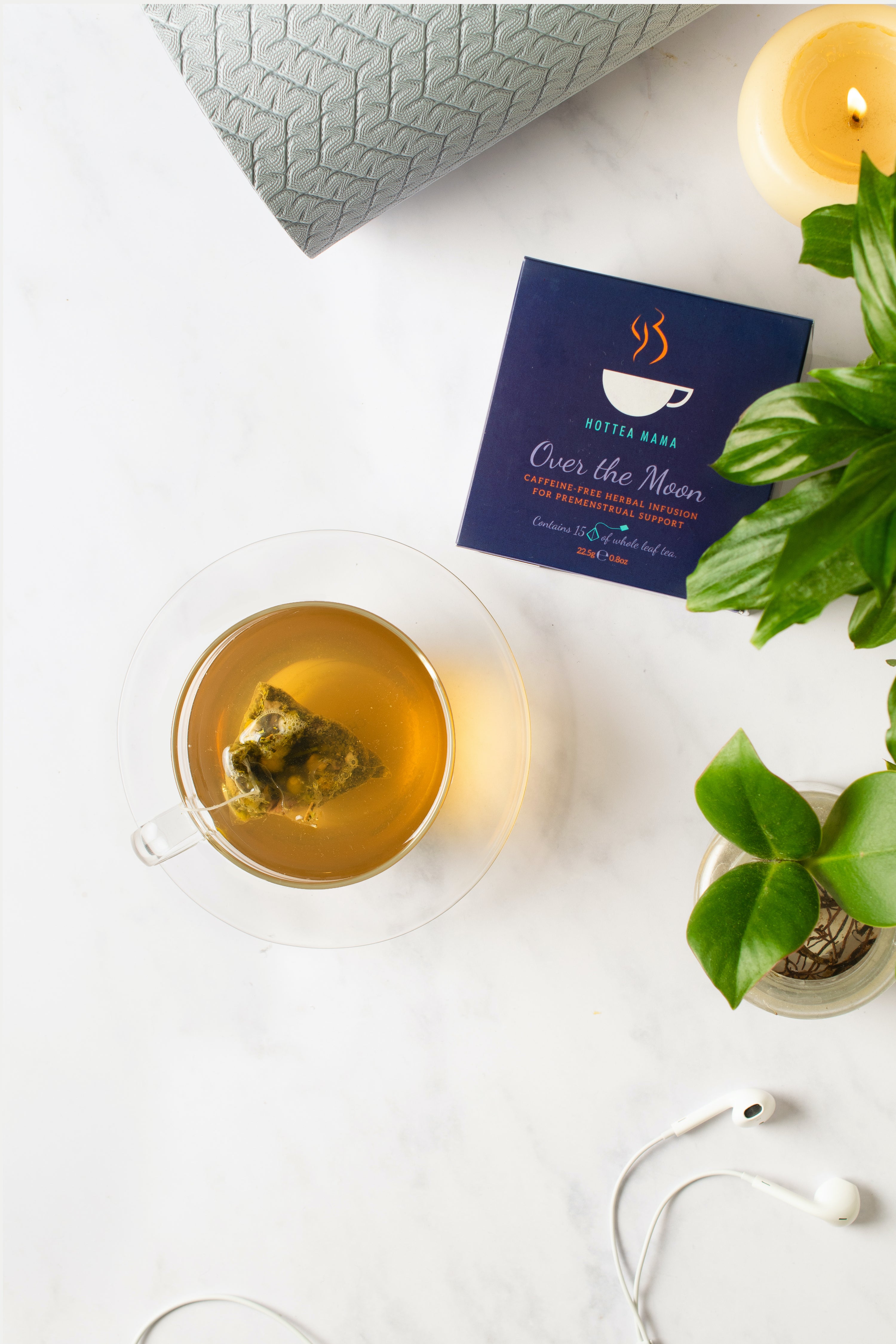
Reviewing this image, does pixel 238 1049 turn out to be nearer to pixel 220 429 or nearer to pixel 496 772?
pixel 496 772

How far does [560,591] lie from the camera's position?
84 cm

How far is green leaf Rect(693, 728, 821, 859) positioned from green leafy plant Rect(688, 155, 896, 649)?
9cm

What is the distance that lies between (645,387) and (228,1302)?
3.13ft

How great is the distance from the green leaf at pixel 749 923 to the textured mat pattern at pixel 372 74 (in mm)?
636

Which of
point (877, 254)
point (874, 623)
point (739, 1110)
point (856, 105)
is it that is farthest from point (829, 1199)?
point (856, 105)

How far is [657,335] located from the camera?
2.60 feet

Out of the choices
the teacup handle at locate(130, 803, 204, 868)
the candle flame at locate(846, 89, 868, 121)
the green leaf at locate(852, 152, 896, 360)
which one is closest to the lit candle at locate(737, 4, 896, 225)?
the candle flame at locate(846, 89, 868, 121)

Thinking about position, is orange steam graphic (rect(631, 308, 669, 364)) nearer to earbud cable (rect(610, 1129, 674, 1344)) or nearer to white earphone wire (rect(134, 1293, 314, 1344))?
earbud cable (rect(610, 1129, 674, 1344))

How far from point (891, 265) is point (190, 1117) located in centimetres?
90

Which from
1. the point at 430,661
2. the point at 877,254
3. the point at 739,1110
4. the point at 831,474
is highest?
the point at 877,254

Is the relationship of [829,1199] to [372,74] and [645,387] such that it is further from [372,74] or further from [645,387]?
[372,74]

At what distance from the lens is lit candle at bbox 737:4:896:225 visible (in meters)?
0.73

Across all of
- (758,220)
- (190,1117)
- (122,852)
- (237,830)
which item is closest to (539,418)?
(758,220)

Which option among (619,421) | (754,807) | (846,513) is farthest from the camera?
(619,421)
